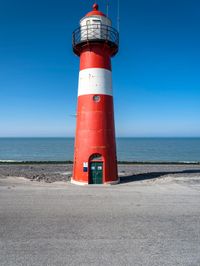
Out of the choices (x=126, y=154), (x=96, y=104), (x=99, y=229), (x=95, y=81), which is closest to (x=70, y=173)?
(x=96, y=104)

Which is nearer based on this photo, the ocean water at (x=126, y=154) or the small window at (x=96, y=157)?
the small window at (x=96, y=157)

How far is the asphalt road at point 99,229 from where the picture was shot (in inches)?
228

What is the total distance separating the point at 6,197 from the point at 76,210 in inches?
158

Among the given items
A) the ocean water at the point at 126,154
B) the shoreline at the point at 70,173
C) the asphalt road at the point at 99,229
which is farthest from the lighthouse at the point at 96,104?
the ocean water at the point at 126,154

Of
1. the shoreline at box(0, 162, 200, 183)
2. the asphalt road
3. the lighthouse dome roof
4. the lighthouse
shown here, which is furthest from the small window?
the lighthouse dome roof

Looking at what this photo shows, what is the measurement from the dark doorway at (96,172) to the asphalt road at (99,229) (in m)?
3.51

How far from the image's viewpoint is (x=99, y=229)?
7.45 meters

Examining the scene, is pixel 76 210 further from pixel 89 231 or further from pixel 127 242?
pixel 127 242

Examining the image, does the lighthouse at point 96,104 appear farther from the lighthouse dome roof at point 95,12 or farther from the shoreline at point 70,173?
the shoreline at point 70,173

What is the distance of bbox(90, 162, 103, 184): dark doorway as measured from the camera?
15.3 metres

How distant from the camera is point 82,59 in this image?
15.9 m

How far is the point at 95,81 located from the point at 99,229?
1030cm

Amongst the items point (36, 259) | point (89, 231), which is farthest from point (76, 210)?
point (36, 259)

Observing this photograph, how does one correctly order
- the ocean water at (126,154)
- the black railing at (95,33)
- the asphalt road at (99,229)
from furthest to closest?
the ocean water at (126,154) < the black railing at (95,33) < the asphalt road at (99,229)
